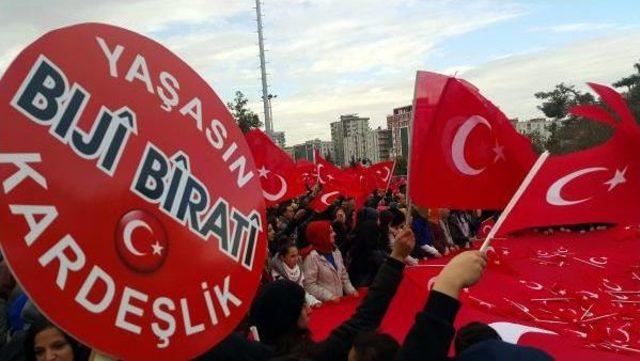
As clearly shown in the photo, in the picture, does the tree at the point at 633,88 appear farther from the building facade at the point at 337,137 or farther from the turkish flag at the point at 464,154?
the building facade at the point at 337,137

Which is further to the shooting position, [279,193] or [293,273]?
[279,193]

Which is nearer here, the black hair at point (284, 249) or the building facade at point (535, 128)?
the black hair at point (284, 249)

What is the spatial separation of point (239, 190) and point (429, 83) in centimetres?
134

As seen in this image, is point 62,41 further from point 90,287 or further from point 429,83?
point 429,83

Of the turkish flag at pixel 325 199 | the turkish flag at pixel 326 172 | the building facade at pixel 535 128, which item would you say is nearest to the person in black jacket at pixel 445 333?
the turkish flag at pixel 325 199

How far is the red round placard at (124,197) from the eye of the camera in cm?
132

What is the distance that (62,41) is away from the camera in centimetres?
149

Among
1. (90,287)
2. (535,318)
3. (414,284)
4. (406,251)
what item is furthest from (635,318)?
(90,287)

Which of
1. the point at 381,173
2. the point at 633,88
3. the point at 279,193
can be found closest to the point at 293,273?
the point at 279,193

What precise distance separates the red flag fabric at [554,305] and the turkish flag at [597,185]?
1.51 meters

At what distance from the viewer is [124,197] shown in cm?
154

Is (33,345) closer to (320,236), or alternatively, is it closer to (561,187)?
(561,187)

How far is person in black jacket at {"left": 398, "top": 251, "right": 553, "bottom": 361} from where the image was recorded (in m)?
1.45

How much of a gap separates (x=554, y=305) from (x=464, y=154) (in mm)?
2453
